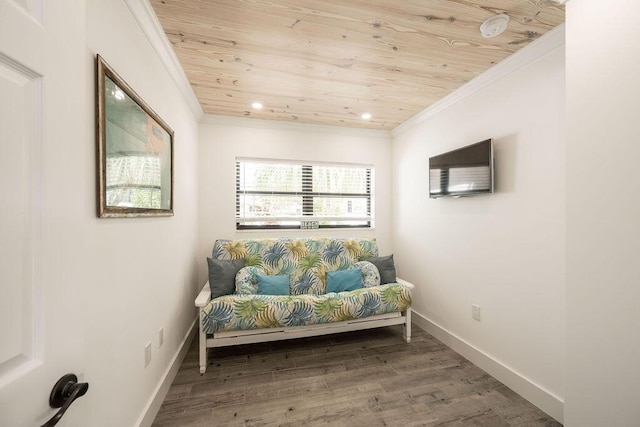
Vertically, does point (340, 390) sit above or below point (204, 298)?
below

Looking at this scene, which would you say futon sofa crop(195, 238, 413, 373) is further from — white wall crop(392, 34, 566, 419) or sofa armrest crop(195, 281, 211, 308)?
white wall crop(392, 34, 566, 419)

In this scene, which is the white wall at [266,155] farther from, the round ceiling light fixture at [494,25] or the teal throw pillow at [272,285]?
the round ceiling light fixture at [494,25]

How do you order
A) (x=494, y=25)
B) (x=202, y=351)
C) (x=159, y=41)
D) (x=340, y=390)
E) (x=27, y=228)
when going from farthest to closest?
1. (x=202, y=351)
2. (x=340, y=390)
3. (x=159, y=41)
4. (x=494, y=25)
5. (x=27, y=228)

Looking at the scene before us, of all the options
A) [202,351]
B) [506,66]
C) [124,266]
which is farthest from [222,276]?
[506,66]

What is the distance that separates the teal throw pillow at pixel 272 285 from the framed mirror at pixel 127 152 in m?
1.13

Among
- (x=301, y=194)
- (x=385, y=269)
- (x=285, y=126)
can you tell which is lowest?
(x=385, y=269)

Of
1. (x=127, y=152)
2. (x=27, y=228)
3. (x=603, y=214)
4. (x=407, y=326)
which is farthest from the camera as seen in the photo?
(x=407, y=326)

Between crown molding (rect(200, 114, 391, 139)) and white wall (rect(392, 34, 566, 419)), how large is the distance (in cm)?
90

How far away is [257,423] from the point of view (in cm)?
161

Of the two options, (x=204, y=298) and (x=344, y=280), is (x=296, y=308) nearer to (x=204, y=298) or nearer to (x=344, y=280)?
(x=344, y=280)

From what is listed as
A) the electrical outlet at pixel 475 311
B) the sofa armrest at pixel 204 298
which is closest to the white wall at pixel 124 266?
the sofa armrest at pixel 204 298

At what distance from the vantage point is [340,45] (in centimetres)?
175

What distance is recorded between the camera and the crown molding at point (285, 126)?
3.07 metres

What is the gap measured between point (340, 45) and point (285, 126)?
1.63 m
